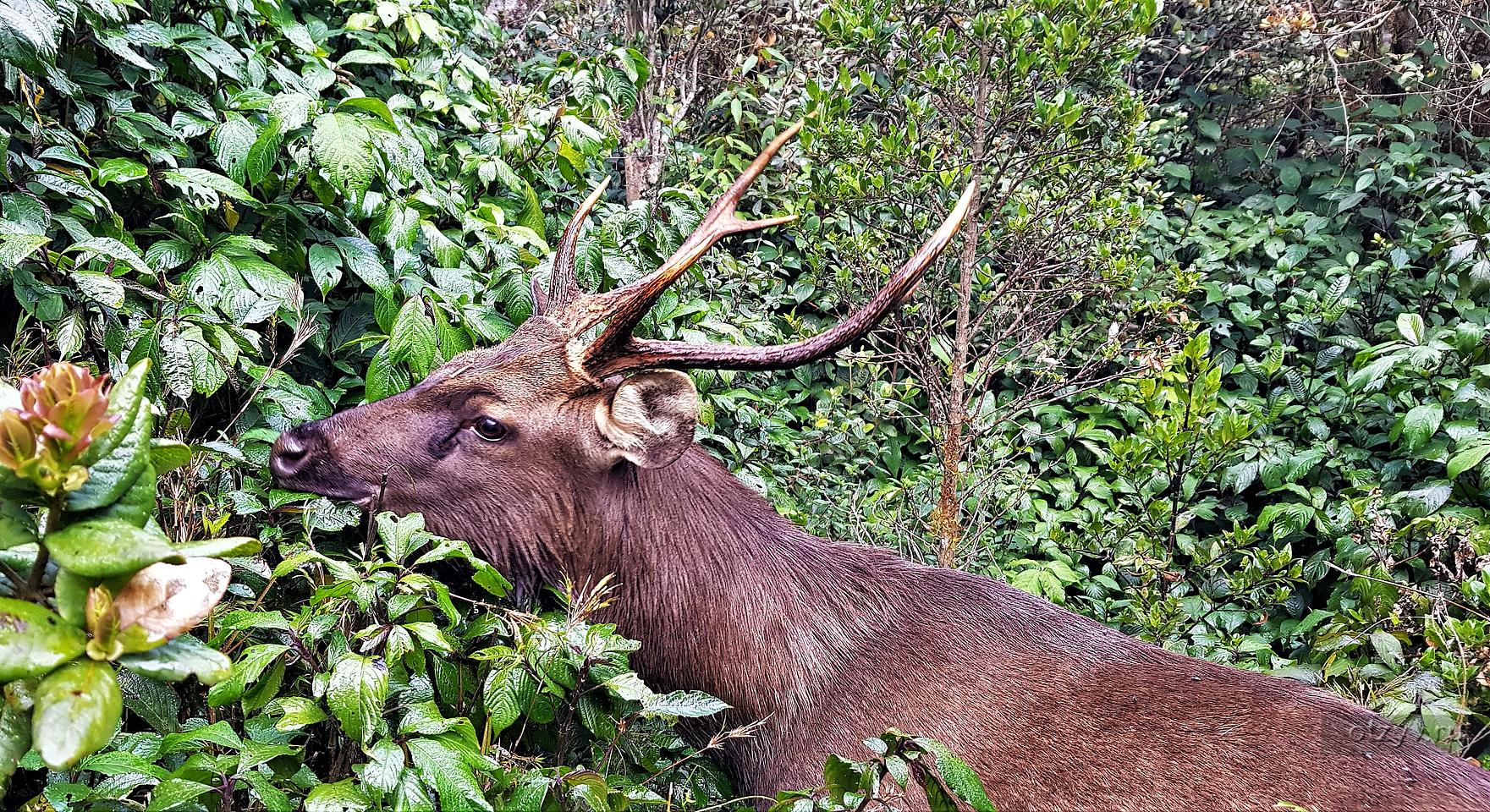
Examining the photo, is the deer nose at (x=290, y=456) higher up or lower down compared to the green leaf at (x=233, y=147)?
lower down

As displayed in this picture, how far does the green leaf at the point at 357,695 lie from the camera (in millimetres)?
1824

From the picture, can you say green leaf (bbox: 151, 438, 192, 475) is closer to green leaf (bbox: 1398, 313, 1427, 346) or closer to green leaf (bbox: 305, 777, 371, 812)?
green leaf (bbox: 305, 777, 371, 812)

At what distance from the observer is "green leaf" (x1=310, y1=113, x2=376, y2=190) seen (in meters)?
2.71

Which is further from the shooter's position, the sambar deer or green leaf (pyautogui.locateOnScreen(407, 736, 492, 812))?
the sambar deer

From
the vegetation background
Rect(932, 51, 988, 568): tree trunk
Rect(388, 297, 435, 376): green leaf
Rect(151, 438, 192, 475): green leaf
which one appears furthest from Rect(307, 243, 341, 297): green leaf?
Rect(932, 51, 988, 568): tree trunk

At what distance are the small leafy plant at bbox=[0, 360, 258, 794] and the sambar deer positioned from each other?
144cm

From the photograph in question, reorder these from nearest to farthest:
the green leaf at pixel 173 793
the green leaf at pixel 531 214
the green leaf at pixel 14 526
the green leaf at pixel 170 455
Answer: the green leaf at pixel 14 526, the green leaf at pixel 170 455, the green leaf at pixel 173 793, the green leaf at pixel 531 214

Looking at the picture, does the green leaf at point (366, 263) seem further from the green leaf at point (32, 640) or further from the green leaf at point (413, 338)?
the green leaf at point (32, 640)

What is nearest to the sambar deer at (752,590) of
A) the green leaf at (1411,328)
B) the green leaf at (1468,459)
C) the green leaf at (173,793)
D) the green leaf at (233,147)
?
the green leaf at (233,147)

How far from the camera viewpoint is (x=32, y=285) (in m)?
2.46

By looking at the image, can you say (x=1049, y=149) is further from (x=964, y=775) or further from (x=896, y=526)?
(x=964, y=775)

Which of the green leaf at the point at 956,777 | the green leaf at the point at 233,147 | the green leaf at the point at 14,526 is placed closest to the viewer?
the green leaf at the point at 14,526

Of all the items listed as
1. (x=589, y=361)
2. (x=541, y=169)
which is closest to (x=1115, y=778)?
(x=589, y=361)

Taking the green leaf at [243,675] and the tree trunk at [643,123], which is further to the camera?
the tree trunk at [643,123]
